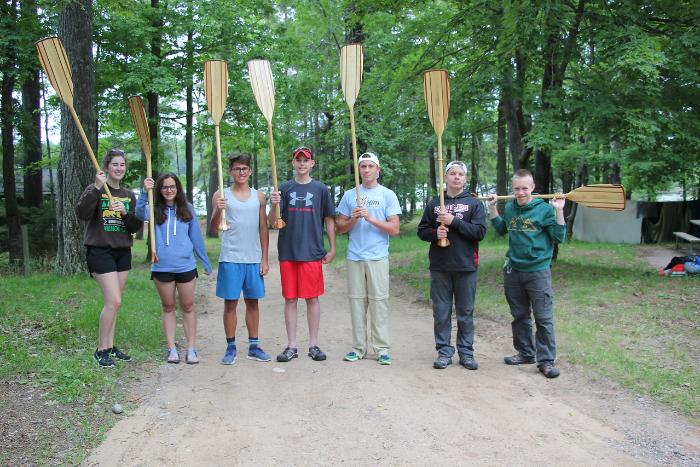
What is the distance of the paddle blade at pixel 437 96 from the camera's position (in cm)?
617

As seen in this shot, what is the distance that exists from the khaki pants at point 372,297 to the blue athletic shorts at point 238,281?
96cm

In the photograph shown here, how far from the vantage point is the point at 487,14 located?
35.0ft

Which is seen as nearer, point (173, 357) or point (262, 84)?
point (173, 357)

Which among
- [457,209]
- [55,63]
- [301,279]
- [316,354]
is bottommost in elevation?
[316,354]

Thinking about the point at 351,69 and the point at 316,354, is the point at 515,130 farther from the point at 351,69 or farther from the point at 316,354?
the point at 316,354

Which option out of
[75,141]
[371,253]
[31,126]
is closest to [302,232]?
[371,253]

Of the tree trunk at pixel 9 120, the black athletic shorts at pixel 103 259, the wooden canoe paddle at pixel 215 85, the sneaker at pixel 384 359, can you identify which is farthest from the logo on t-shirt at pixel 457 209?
the tree trunk at pixel 9 120

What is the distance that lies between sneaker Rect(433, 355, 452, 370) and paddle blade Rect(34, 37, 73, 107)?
438cm

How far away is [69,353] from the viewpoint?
5848 millimetres

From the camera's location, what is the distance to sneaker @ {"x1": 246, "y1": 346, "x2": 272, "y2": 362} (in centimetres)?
602

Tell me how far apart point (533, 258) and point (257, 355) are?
9.93 feet

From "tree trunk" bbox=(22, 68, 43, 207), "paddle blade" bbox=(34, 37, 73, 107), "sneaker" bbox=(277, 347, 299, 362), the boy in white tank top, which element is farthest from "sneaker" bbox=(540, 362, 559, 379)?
"tree trunk" bbox=(22, 68, 43, 207)

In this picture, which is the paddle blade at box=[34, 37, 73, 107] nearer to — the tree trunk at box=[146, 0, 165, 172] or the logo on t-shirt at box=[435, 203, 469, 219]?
the logo on t-shirt at box=[435, 203, 469, 219]

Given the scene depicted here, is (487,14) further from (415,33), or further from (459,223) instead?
(459,223)
